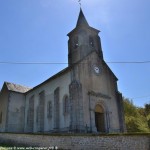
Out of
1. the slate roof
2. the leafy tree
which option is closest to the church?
the slate roof

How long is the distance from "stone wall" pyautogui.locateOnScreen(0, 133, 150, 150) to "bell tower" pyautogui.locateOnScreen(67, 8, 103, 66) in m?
10.8

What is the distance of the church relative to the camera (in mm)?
19766

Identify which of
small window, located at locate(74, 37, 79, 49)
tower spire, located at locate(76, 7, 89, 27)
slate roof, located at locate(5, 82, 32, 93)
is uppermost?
tower spire, located at locate(76, 7, 89, 27)

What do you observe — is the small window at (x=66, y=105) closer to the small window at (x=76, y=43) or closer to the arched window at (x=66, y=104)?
the arched window at (x=66, y=104)

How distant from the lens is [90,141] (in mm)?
12680

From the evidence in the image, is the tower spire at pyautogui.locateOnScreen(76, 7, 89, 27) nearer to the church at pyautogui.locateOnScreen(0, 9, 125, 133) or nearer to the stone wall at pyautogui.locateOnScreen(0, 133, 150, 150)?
the church at pyautogui.locateOnScreen(0, 9, 125, 133)

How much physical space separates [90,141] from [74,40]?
15.5 metres

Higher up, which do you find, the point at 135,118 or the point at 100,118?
the point at 135,118

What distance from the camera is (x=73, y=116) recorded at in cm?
1895

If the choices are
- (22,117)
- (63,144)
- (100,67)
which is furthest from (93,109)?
(22,117)

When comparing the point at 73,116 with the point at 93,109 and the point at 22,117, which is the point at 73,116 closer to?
the point at 93,109

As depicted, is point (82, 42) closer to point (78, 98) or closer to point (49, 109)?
point (78, 98)

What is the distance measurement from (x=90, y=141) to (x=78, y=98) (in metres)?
6.93

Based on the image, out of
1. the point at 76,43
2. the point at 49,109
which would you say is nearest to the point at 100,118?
the point at 49,109
